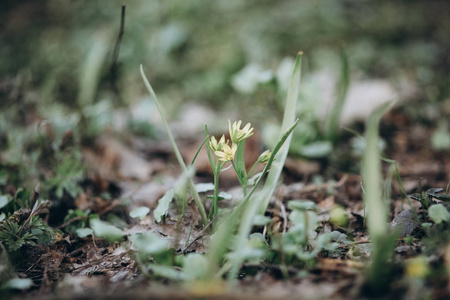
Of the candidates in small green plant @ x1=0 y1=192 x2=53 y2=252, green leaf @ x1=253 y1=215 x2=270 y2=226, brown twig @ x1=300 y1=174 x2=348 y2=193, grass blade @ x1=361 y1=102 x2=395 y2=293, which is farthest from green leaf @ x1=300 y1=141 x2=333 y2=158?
small green plant @ x1=0 y1=192 x2=53 y2=252

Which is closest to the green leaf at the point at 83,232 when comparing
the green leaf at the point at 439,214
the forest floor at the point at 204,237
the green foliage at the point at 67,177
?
the forest floor at the point at 204,237

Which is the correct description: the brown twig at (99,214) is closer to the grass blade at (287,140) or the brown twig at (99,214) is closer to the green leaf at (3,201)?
the green leaf at (3,201)

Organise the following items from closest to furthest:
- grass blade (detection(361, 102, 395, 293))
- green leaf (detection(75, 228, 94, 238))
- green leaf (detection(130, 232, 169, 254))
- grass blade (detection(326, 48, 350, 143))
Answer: grass blade (detection(361, 102, 395, 293)), green leaf (detection(130, 232, 169, 254)), green leaf (detection(75, 228, 94, 238)), grass blade (detection(326, 48, 350, 143))

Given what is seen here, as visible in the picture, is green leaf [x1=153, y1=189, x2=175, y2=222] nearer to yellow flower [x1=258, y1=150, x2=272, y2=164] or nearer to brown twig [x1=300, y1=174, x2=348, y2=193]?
yellow flower [x1=258, y1=150, x2=272, y2=164]


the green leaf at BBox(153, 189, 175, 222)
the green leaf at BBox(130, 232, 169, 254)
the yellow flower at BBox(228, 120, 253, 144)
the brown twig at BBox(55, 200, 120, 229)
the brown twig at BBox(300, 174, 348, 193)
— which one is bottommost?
the brown twig at BBox(55, 200, 120, 229)

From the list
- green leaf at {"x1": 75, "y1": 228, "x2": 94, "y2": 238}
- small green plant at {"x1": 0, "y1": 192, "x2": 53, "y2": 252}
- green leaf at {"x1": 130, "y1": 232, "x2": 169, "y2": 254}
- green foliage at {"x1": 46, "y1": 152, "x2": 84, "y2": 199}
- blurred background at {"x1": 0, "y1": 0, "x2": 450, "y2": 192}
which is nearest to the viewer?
green leaf at {"x1": 130, "y1": 232, "x2": 169, "y2": 254}
